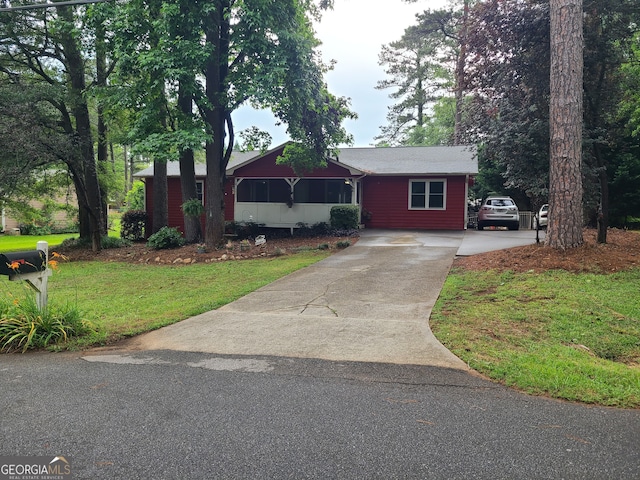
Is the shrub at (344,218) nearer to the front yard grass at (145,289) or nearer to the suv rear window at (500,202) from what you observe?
the front yard grass at (145,289)

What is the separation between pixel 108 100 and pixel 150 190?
947 cm

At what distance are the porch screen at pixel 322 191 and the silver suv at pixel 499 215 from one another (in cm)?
641

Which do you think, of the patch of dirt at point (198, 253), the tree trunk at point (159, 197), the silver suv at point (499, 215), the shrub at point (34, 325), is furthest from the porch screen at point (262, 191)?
the shrub at point (34, 325)

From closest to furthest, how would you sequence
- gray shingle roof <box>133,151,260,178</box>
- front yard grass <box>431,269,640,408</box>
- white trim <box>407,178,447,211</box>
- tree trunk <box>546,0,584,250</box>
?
front yard grass <box>431,269,640,408</box> → tree trunk <box>546,0,584,250</box> → white trim <box>407,178,447,211</box> → gray shingle roof <box>133,151,260,178</box>

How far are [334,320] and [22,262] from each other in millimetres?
3892

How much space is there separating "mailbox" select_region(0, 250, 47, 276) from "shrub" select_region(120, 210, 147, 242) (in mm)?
15968

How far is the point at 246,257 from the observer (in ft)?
44.7

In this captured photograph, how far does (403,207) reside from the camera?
2072 cm

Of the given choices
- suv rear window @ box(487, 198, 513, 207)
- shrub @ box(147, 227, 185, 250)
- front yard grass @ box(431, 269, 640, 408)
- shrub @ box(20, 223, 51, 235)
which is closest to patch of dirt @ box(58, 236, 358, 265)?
shrub @ box(147, 227, 185, 250)

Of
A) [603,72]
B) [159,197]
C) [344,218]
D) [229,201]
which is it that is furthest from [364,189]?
[603,72]

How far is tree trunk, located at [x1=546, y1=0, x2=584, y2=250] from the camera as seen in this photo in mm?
9164

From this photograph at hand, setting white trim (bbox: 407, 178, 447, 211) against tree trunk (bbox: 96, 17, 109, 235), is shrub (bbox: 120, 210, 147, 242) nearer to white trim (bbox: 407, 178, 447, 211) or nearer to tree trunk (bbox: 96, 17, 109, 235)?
tree trunk (bbox: 96, 17, 109, 235)

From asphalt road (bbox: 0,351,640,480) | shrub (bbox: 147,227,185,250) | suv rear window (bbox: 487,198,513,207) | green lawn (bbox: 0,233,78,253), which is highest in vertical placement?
suv rear window (bbox: 487,198,513,207)

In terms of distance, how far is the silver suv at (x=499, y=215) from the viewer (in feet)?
65.6
